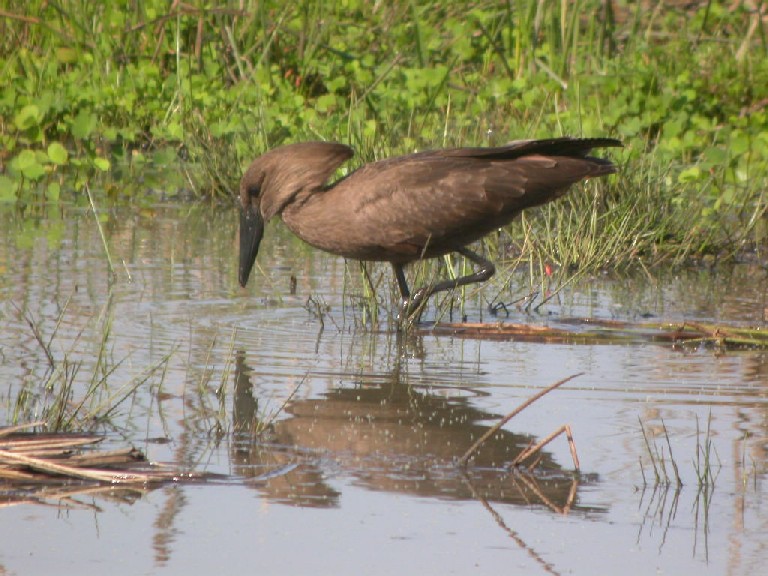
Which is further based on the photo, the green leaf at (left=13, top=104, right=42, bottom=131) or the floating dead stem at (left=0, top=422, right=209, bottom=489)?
the green leaf at (left=13, top=104, right=42, bottom=131)

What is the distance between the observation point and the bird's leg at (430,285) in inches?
271

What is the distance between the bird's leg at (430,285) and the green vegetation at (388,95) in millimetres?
1251

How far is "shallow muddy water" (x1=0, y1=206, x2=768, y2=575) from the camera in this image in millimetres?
3844

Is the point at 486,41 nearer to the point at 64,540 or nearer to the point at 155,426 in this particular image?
the point at 155,426

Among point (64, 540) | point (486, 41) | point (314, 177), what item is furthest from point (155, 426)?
point (486, 41)

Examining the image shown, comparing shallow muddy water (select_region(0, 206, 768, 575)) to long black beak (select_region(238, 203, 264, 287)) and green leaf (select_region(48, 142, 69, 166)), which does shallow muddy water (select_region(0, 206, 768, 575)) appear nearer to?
long black beak (select_region(238, 203, 264, 287))

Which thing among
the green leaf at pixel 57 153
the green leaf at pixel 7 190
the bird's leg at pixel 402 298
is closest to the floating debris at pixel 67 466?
the bird's leg at pixel 402 298

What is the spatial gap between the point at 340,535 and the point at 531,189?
3.57 meters

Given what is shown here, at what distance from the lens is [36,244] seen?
8.53 meters

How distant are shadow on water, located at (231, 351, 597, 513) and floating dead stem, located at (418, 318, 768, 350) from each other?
1058mm

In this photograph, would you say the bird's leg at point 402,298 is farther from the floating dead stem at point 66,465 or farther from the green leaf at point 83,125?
the green leaf at point 83,125

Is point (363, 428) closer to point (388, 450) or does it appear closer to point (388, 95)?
point (388, 450)

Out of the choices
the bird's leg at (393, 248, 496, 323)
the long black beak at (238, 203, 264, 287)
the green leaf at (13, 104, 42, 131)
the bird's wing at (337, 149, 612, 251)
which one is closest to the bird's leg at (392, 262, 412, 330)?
the bird's leg at (393, 248, 496, 323)

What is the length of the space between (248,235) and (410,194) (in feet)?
2.77
